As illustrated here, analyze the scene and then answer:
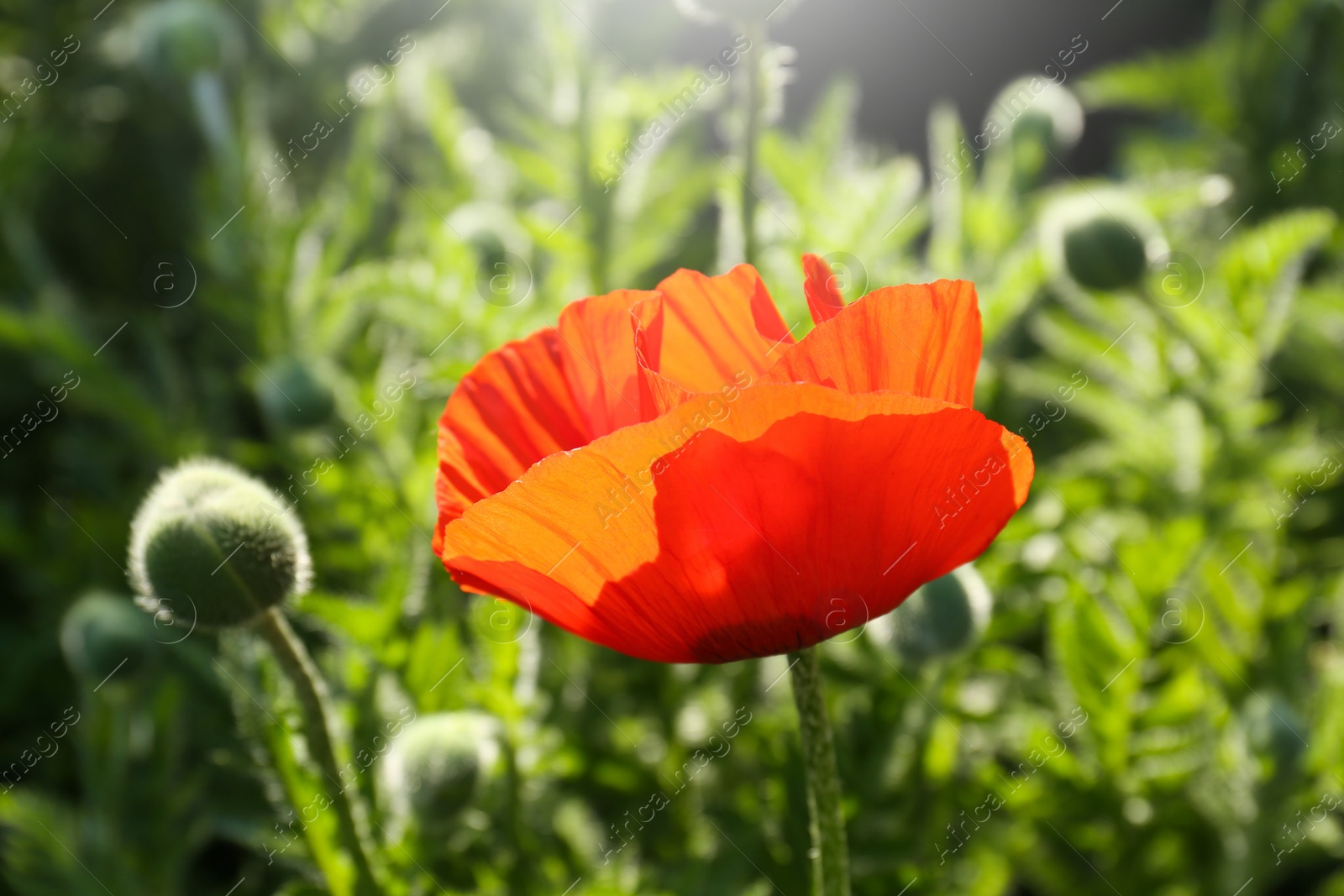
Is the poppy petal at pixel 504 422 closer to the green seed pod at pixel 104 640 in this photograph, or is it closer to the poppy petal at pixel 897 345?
the poppy petal at pixel 897 345

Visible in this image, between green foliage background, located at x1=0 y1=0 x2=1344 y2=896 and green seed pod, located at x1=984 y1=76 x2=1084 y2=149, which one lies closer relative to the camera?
green foliage background, located at x1=0 y1=0 x2=1344 y2=896

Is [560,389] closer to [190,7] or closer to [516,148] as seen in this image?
[516,148]

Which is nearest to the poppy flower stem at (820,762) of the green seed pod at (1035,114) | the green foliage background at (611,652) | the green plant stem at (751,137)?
the green foliage background at (611,652)

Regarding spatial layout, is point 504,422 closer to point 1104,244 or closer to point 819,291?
point 819,291

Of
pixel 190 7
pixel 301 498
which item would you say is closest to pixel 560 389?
pixel 301 498

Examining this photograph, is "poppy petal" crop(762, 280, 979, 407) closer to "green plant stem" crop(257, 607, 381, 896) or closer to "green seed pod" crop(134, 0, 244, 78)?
"green plant stem" crop(257, 607, 381, 896)

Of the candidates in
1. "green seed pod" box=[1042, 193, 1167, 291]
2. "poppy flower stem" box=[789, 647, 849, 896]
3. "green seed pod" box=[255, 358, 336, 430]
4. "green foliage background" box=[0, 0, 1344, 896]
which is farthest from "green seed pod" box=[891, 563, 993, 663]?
"green seed pod" box=[255, 358, 336, 430]
